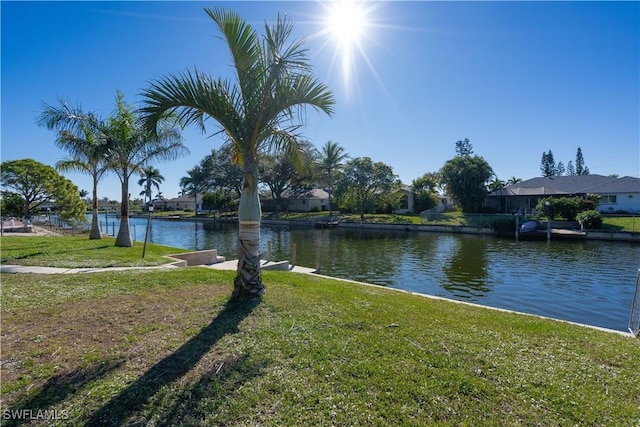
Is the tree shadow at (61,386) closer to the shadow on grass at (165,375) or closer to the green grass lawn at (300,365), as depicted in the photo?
the green grass lawn at (300,365)

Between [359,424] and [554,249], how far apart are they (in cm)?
2510

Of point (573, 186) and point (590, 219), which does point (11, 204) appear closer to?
point (590, 219)

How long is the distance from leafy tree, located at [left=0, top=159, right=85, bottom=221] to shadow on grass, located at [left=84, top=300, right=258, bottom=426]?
1130 inches

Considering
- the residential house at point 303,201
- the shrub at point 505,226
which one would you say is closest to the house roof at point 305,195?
the residential house at point 303,201

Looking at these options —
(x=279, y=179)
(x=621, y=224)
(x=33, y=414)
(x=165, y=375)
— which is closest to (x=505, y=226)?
(x=621, y=224)

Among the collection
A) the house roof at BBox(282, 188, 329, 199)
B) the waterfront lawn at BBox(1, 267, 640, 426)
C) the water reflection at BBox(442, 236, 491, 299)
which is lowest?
the water reflection at BBox(442, 236, 491, 299)

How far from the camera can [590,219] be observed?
27734 mm

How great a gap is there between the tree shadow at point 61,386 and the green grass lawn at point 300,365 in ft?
0.05

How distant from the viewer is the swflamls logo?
2.81 m

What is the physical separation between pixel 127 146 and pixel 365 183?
3172 centimetres

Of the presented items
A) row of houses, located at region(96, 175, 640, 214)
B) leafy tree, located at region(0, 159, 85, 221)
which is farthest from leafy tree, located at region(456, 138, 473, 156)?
leafy tree, located at region(0, 159, 85, 221)

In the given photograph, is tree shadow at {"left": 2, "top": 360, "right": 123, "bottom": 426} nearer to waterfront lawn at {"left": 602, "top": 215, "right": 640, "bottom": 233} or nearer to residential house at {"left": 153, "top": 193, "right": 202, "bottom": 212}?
waterfront lawn at {"left": 602, "top": 215, "right": 640, "bottom": 233}

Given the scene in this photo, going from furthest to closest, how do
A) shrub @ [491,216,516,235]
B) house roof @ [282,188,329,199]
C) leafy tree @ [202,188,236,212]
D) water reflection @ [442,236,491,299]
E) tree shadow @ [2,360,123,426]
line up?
house roof @ [282,188,329,199] → leafy tree @ [202,188,236,212] → shrub @ [491,216,516,235] → water reflection @ [442,236,491,299] → tree shadow @ [2,360,123,426]

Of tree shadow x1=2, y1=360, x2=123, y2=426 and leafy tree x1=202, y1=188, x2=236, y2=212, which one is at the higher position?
leafy tree x1=202, y1=188, x2=236, y2=212
